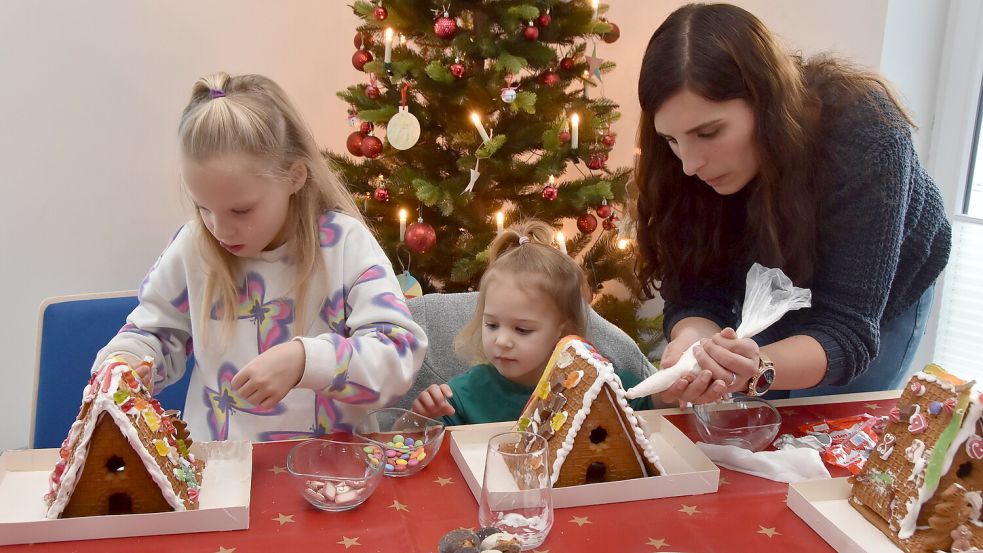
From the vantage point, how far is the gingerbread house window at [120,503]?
3.69 ft

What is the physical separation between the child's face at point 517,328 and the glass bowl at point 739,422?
1.39 feet

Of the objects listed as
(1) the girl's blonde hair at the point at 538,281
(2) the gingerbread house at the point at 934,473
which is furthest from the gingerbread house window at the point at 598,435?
(1) the girl's blonde hair at the point at 538,281

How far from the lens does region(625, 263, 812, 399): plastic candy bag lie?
129cm

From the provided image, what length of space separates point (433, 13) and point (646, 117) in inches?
54.8

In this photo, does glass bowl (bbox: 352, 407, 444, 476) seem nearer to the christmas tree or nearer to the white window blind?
the christmas tree

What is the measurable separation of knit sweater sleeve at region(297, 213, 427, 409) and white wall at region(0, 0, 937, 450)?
1.88m

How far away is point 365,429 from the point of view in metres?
1.36

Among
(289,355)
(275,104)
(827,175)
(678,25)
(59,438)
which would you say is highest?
(678,25)

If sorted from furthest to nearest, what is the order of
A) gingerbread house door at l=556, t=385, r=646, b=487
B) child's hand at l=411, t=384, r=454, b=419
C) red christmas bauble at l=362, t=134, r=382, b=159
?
red christmas bauble at l=362, t=134, r=382, b=159
child's hand at l=411, t=384, r=454, b=419
gingerbread house door at l=556, t=385, r=646, b=487

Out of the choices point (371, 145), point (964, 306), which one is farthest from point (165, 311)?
point (964, 306)

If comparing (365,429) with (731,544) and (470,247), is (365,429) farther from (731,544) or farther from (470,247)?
(470,247)

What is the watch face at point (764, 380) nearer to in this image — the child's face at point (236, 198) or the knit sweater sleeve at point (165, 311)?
the child's face at point (236, 198)

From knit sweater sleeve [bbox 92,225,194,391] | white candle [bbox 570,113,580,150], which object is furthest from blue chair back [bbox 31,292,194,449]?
white candle [bbox 570,113,580,150]

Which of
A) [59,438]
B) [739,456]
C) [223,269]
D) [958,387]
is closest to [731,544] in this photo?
[739,456]
